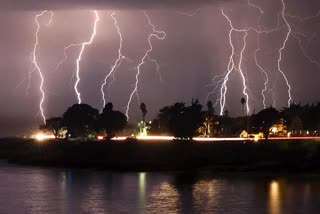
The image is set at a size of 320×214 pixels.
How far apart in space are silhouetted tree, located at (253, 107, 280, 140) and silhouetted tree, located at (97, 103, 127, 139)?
25.5 metres

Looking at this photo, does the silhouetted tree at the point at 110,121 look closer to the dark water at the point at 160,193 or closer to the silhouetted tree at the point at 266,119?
the silhouetted tree at the point at 266,119

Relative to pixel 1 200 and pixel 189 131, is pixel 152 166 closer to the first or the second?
pixel 189 131

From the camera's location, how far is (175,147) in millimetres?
80188

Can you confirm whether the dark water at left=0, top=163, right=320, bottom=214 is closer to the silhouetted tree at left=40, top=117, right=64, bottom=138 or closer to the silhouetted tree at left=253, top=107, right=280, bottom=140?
the silhouetted tree at left=253, top=107, right=280, bottom=140

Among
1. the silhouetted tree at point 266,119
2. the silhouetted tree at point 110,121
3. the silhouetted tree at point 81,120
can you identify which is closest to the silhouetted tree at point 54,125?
the silhouetted tree at point 81,120

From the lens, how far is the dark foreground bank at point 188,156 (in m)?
67.7

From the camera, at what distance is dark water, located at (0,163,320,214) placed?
4116 centimetres

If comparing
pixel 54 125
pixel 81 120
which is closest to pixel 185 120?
pixel 81 120

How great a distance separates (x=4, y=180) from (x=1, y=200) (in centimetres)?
1858

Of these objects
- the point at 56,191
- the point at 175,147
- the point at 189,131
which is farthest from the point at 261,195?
the point at 189,131

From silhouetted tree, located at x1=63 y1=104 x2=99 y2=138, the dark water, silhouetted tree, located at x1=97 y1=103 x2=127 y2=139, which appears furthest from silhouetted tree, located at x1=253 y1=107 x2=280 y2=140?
silhouetted tree, located at x1=63 y1=104 x2=99 y2=138

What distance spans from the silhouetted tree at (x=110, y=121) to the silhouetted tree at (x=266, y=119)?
2555cm

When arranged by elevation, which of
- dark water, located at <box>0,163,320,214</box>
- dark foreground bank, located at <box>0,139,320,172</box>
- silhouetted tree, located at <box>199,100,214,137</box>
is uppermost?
silhouetted tree, located at <box>199,100,214,137</box>

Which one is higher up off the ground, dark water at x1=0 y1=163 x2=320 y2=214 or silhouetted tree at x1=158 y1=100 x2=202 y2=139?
silhouetted tree at x1=158 y1=100 x2=202 y2=139
